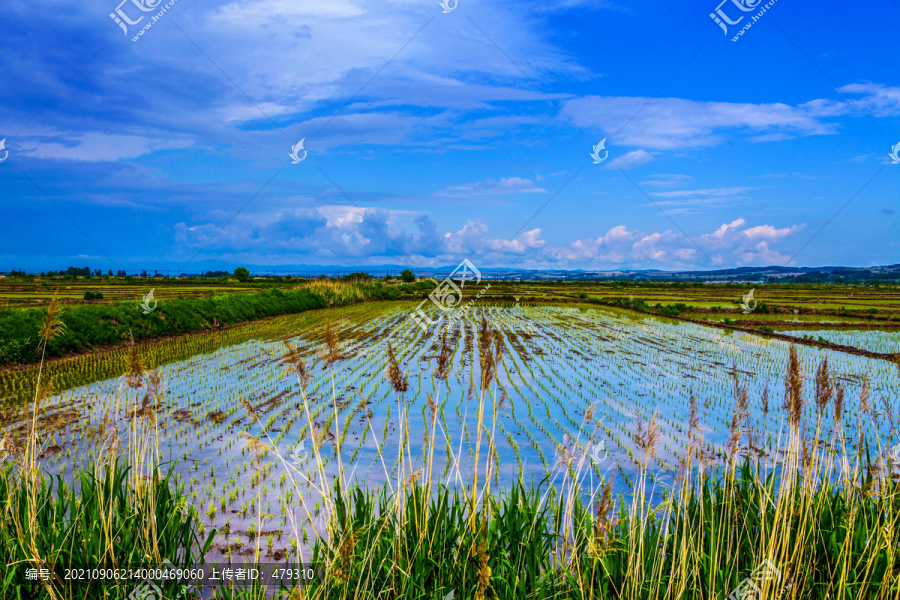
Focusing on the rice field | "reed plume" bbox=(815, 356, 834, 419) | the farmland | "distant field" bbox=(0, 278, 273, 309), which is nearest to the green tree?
"distant field" bbox=(0, 278, 273, 309)

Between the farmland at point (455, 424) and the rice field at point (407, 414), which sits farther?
the rice field at point (407, 414)

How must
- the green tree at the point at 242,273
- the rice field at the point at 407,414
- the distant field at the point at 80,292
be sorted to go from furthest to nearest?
the green tree at the point at 242,273, the distant field at the point at 80,292, the rice field at the point at 407,414

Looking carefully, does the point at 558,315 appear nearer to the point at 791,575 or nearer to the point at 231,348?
the point at 231,348

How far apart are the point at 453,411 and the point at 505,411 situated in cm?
84

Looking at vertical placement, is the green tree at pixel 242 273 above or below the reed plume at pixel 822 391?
above

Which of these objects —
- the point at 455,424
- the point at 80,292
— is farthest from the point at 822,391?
the point at 80,292

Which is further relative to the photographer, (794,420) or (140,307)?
(140,307)

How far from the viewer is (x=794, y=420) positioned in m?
2.84

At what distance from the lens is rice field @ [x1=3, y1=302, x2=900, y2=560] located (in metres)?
4.33

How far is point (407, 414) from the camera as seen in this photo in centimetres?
673

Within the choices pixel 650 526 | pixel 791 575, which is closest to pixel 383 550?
pixel 650 526

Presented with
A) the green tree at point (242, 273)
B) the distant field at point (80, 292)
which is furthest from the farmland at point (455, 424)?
the green tree at point (242, 273)

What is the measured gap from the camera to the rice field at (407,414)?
14.2ft

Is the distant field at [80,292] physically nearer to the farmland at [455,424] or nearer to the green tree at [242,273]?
the farmland at [455,424]
